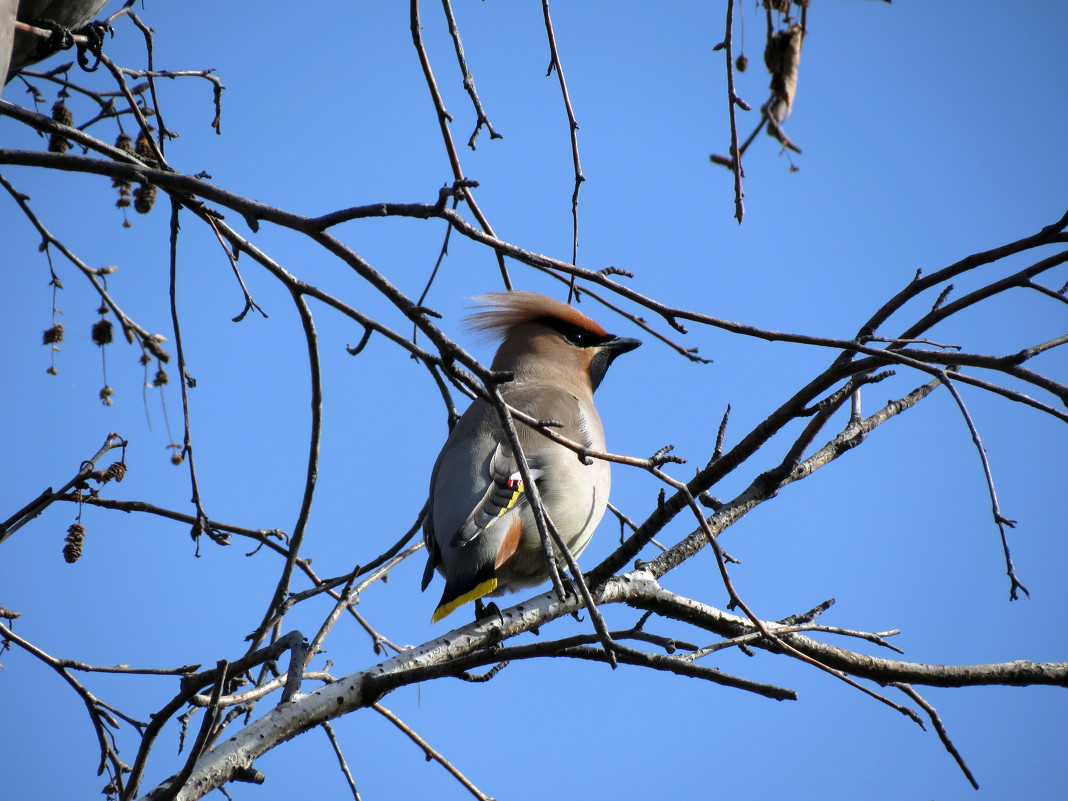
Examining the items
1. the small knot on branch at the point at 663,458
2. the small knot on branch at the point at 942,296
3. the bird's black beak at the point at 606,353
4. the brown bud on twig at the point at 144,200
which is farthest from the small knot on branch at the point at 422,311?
the bird's black beak at the point at 606,353

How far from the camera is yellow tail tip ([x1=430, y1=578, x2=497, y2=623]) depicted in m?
2.98

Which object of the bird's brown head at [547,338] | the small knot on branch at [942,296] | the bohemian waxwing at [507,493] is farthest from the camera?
the bird's brown head at [547,338]

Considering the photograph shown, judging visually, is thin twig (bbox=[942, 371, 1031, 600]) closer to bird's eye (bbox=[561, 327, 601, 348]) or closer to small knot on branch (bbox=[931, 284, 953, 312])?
small knot on branch (bbox=[931, 284, 953, 312])

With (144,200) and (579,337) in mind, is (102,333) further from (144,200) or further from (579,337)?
(579,337)

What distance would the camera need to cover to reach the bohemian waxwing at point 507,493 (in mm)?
3098

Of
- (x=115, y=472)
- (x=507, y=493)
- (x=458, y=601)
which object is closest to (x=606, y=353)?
(x=507, y=493)

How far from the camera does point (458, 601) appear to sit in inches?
118

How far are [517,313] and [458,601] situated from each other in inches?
69.2

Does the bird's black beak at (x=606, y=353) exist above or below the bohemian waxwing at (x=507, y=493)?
above

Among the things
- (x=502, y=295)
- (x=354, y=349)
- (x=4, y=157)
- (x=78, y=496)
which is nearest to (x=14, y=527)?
(x=78, y=496)

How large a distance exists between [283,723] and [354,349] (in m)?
0.75

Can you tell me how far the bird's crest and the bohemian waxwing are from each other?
0.93 feet

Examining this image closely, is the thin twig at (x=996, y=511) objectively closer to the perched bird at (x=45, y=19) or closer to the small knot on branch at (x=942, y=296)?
the small knot on branch at (x=942, y=296)

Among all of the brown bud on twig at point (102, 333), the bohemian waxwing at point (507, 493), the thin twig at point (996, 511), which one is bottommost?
the thin twig at point (996, 511)
